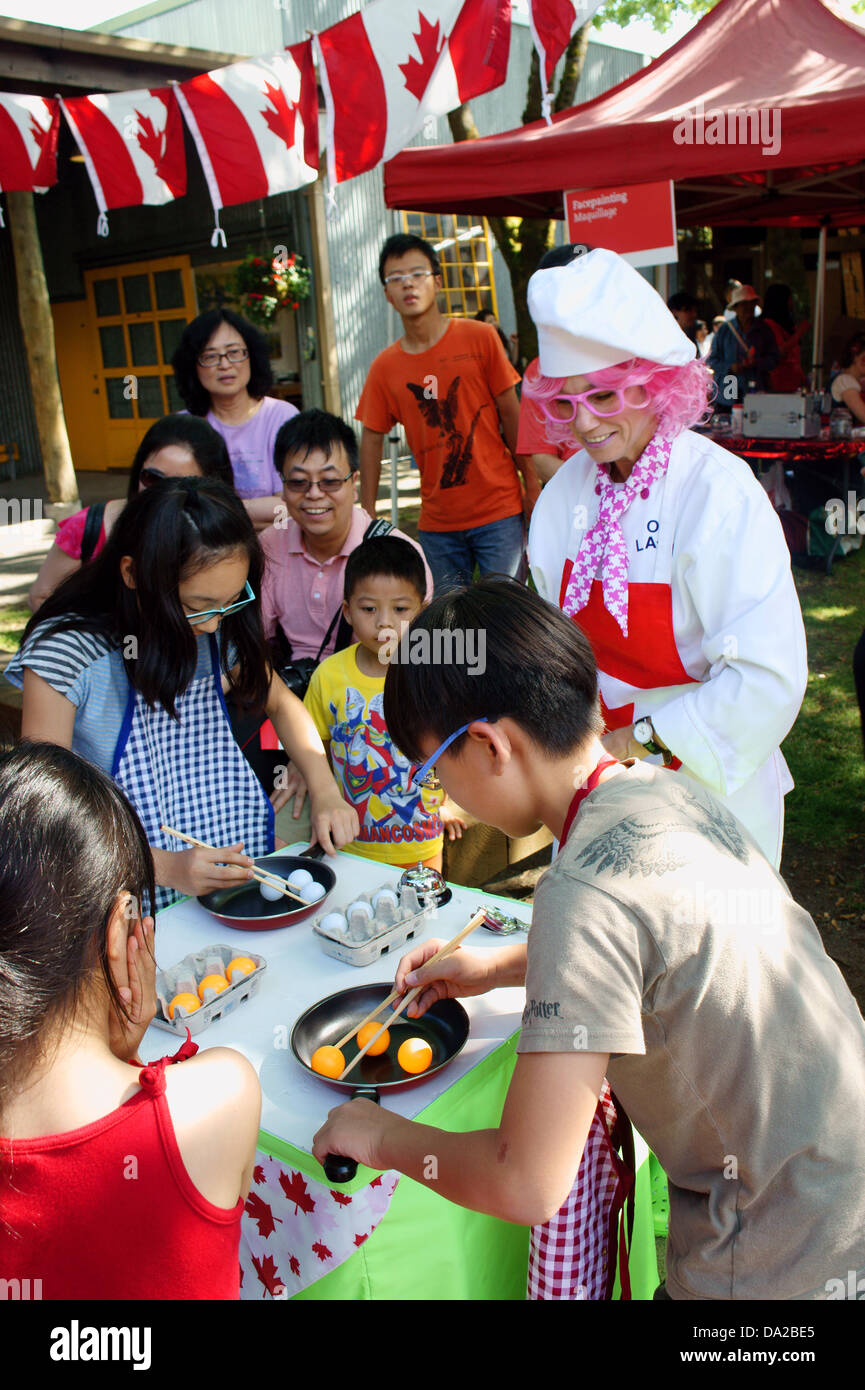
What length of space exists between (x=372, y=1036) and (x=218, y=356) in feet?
9.67

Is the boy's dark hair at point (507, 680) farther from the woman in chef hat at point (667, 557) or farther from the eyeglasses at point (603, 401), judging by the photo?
the eyeglasses at point (603, 401)

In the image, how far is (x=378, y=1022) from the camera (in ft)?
5.28

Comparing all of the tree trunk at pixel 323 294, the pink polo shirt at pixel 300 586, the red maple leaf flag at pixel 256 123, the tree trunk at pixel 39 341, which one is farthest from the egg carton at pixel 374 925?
the tree trunk at pixel 323 294

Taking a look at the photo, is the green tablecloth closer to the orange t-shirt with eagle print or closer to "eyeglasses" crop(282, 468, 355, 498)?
"eyeglasses" crop(282, 468, 355, 498)

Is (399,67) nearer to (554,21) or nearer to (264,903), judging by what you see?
(554,21)

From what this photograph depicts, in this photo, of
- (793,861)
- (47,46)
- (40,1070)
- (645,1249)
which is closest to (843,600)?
(793,861)

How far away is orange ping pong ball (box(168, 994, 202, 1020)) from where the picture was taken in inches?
65.0

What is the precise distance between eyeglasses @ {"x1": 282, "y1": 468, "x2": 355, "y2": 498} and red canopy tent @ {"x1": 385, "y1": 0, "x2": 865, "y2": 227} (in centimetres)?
209

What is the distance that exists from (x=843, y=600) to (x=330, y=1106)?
6.08 meters

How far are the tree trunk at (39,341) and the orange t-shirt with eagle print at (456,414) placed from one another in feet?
17.8

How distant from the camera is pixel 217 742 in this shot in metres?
2.44

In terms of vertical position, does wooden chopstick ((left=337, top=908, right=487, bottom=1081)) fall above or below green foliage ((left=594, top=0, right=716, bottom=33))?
below

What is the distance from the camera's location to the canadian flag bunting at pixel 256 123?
16.4 ft

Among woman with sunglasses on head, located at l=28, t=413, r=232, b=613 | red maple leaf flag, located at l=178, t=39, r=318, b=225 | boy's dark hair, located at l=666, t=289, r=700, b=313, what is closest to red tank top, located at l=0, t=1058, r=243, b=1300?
woman with sunglasses on head, located at l=28, t=413, r=232, b=613
